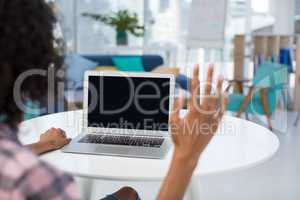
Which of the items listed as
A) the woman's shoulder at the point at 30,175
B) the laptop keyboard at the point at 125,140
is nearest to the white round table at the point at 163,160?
the laptop keyboard at the point at 125,140

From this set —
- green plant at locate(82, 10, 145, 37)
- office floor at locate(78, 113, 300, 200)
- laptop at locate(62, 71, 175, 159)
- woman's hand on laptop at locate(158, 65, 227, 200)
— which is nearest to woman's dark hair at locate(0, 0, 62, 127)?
woman's hand on laptop at locate(158, 65, 227, 200)

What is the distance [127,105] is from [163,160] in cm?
38

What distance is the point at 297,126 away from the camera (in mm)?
5199

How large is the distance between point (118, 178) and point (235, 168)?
434 mm

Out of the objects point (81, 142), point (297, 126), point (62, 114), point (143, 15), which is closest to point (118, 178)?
point (81, 142)

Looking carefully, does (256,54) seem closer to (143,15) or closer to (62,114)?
(143,15)

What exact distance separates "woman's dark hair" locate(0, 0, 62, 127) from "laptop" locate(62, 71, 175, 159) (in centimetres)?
102

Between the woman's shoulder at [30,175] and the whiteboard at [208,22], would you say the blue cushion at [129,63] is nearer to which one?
the whiteboard at [208,22]

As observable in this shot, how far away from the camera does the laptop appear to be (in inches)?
72.2

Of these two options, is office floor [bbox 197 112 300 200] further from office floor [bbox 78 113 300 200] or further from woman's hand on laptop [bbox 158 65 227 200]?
woman's hand on laptop [bbox 158 65 227 200]

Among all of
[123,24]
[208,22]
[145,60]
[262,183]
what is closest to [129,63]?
[145,60]

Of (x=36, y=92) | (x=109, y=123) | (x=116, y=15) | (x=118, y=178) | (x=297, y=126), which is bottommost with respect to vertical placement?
(x=297, y=126)

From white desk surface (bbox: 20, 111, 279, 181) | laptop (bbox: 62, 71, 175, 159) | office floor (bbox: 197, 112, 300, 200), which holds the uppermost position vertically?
laptop (bbox: 62, 71, 175, 159)

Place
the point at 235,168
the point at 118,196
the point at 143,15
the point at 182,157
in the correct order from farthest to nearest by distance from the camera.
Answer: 1. the point at 143,15
2. the point at 118,196
3. the point at 235,168
4. the point at 182,157
